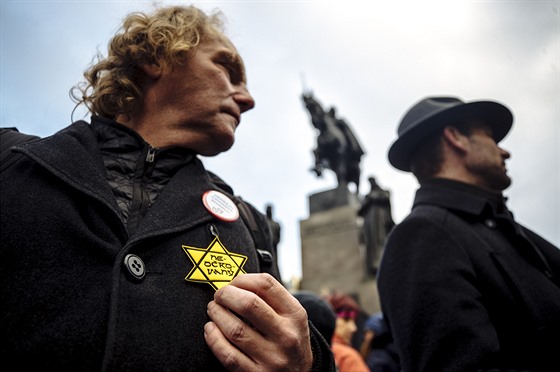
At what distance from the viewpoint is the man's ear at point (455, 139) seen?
252 centimetres

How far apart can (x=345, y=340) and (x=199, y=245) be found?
2.97 m

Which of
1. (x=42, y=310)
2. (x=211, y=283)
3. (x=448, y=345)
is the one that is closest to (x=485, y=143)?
(x=448, y=345)

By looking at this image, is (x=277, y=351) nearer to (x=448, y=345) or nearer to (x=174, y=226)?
(x=174, y=226)

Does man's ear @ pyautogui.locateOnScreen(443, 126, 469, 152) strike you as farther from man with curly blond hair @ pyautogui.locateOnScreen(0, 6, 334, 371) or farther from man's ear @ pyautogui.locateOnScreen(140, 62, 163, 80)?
man's ear @ pyautogui.locateOnScreen(140, 62, 163, 80)

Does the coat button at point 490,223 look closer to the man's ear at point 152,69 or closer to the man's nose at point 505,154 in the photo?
the man's nose at point 505,154

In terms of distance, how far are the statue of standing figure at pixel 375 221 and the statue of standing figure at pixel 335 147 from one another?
187 cm

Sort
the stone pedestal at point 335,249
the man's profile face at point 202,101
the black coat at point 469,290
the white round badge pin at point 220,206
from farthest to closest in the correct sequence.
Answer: the stone pedestal at point 335,249 < the black coat at point 469,290 < the man's profile face at point 202,101 < the white round badge pin at point 220,206

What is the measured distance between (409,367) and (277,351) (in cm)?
109

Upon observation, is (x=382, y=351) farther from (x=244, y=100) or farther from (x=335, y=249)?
(x=335, y=249)

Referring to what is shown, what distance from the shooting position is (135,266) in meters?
1.04

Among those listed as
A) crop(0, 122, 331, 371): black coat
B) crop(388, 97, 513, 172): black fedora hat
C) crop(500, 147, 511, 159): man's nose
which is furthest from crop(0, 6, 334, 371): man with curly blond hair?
crop(500, 147, 511, 159): man's nose

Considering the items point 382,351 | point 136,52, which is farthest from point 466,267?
point 382,351

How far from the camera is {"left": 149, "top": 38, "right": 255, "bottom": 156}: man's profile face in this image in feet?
5.41

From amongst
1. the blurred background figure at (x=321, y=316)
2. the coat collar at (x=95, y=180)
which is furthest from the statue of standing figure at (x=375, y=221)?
the coat collar at (x=95, y=180)
